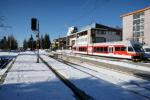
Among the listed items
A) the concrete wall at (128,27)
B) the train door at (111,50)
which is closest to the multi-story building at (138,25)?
the concrete wall at (128,27)

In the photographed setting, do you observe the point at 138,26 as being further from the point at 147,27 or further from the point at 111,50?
the point at 111,50

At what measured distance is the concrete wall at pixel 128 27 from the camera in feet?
246

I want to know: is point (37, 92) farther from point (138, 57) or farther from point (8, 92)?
point (138, 57)

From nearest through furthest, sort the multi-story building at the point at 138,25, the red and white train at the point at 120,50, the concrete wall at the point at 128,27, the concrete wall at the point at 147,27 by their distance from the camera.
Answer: the red and white train at the point at 120,50
the concrete wall at the point at 147,27
the multi-story building at the point at 138,25
the concrete wall at the point at 128,27

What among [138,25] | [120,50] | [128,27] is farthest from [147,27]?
[120,50]

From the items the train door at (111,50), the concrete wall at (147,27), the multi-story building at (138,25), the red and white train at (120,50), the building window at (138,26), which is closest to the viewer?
the red and white train at (120,50)

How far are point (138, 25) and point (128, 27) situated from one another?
5.12 meters

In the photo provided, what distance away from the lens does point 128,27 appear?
76438 mm

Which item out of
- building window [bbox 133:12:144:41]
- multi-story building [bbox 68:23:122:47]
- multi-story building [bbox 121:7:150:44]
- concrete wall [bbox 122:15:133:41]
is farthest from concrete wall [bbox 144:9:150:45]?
multi-story building [bbox 68:23:122:47]

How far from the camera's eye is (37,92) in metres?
9.51

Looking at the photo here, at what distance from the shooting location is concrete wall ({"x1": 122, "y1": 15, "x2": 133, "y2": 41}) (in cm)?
7512

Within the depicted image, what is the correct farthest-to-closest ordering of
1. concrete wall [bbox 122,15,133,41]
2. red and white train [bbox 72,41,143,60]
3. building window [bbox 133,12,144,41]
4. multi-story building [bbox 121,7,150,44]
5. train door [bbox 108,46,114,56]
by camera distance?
concrete wall [bbox 122,15,133,41] → building window [bbox 133,12,144,41] → multi-story building [bbox 121,7,150,44] → train door [bbox 108,46,114,56] → red and white train [bbox 72,41,143,60]

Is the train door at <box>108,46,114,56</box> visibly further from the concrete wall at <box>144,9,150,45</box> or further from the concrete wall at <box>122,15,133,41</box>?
the concrete wall at <box>122,15,133,41</box>

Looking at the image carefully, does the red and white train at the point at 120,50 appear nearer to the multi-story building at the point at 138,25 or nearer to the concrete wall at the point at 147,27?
the concrete wall at the point at 147,27
